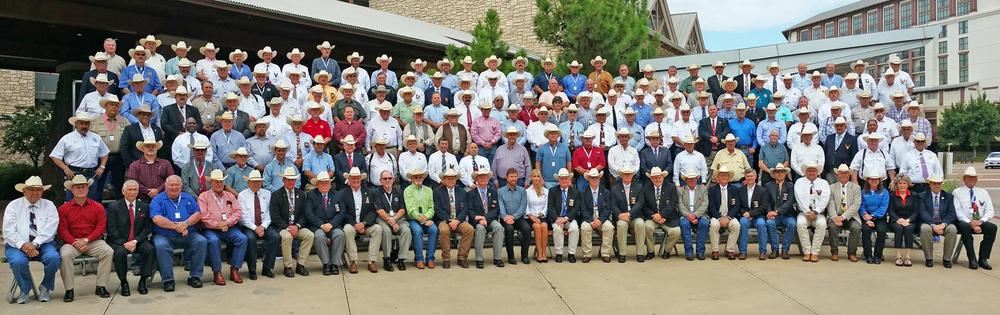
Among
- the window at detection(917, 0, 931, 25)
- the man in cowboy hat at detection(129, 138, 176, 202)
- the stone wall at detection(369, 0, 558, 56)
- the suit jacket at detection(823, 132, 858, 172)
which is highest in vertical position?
the window at detection(917, 0, 931, 25)

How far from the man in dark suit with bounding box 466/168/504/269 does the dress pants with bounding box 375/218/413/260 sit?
0.89 m

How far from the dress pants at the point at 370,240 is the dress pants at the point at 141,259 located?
2.23 metres

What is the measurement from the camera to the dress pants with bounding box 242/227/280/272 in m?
9.37

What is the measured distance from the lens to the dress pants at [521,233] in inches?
419

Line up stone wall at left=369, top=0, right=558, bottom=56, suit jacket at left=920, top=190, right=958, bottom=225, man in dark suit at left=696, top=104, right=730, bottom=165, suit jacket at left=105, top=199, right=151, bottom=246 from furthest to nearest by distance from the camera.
A: stone wall at left=369, top=0, right=558, bottom=56 < man in dark suit at left=696, top=104, right=730, bottom=165 < suit jacket at left=920, top=190, right=958, bottom=225 < suit jacket at left=105, top=199, right=151, bottom=246

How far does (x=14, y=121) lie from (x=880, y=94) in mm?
21618

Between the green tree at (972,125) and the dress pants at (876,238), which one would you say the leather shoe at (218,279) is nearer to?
the dress pants at (876,238)

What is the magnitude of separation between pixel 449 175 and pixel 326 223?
1.70 metres

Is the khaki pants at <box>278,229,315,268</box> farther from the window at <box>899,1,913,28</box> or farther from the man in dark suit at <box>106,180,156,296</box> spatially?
the window at <box>899,1,913,28</box>

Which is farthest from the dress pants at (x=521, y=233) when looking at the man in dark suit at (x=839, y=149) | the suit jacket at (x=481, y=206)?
the man in dark suit at (x=839, y=149)

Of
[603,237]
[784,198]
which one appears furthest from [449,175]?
[784,198]

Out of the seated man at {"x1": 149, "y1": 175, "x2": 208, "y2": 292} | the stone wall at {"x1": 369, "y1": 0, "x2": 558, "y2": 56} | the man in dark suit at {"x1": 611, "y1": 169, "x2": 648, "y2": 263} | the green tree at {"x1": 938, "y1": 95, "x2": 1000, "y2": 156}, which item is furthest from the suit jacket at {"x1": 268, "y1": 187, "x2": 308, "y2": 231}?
the green tree at {"x1": 938, "y1": 95, "x2": 1000, "y2": 156}

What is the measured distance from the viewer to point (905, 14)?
11312cm

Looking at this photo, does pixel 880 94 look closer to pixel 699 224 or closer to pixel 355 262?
pixel 699 224
